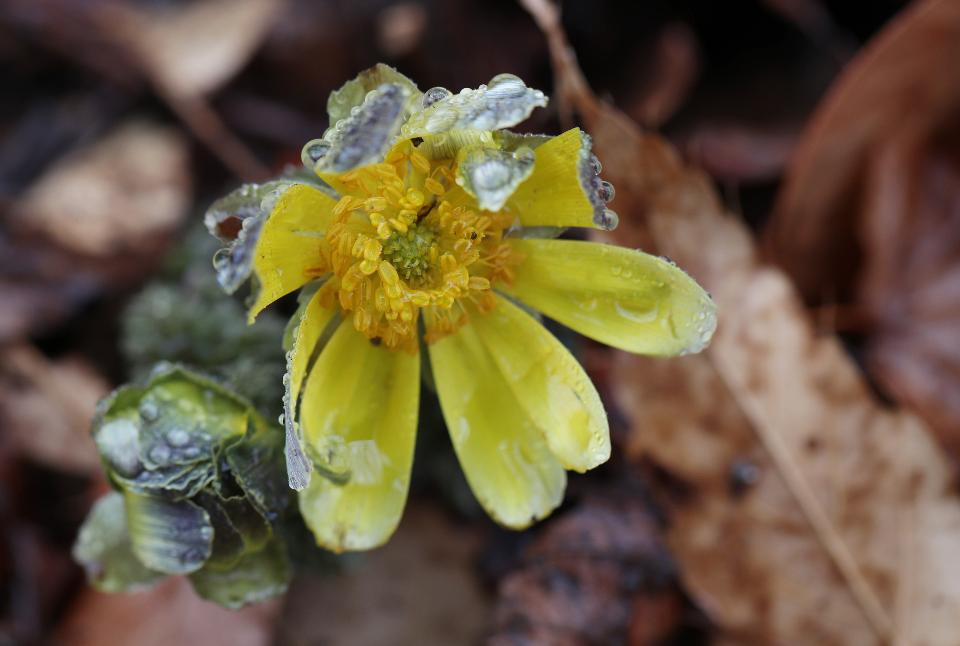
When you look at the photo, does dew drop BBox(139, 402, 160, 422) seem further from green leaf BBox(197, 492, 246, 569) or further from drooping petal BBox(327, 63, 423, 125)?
drooping petal BBox(327, 63, 423, 125)

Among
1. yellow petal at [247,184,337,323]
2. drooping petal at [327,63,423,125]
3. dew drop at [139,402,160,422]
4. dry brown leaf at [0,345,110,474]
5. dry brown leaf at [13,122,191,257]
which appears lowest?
dry brown leaf at [0,345,110,474]

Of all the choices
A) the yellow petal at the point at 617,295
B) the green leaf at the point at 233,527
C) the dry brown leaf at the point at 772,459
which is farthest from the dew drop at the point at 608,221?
the green leaf at the point at 233,527

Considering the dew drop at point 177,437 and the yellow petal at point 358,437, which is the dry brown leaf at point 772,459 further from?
the dew drop at point 177,437

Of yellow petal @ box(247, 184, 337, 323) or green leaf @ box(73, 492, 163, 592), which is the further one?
green leaf @ box(73, 492, 163, 592)

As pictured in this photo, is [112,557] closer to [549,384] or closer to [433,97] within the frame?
[549,384]

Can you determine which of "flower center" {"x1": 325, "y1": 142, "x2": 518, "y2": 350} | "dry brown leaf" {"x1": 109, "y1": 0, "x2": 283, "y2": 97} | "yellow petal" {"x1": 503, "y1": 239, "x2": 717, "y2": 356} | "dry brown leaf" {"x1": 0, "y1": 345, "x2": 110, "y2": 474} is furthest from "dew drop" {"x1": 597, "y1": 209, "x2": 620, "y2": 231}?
"dry brown leaf" {"x1": 109, "y1": 0, "x2": 283, "y2": 97}

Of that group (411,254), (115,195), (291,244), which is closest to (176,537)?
(291,244)

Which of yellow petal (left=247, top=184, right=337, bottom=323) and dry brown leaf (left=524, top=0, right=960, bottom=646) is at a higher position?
yellow petal (left=247, top=184, right=337, bottom=323)
